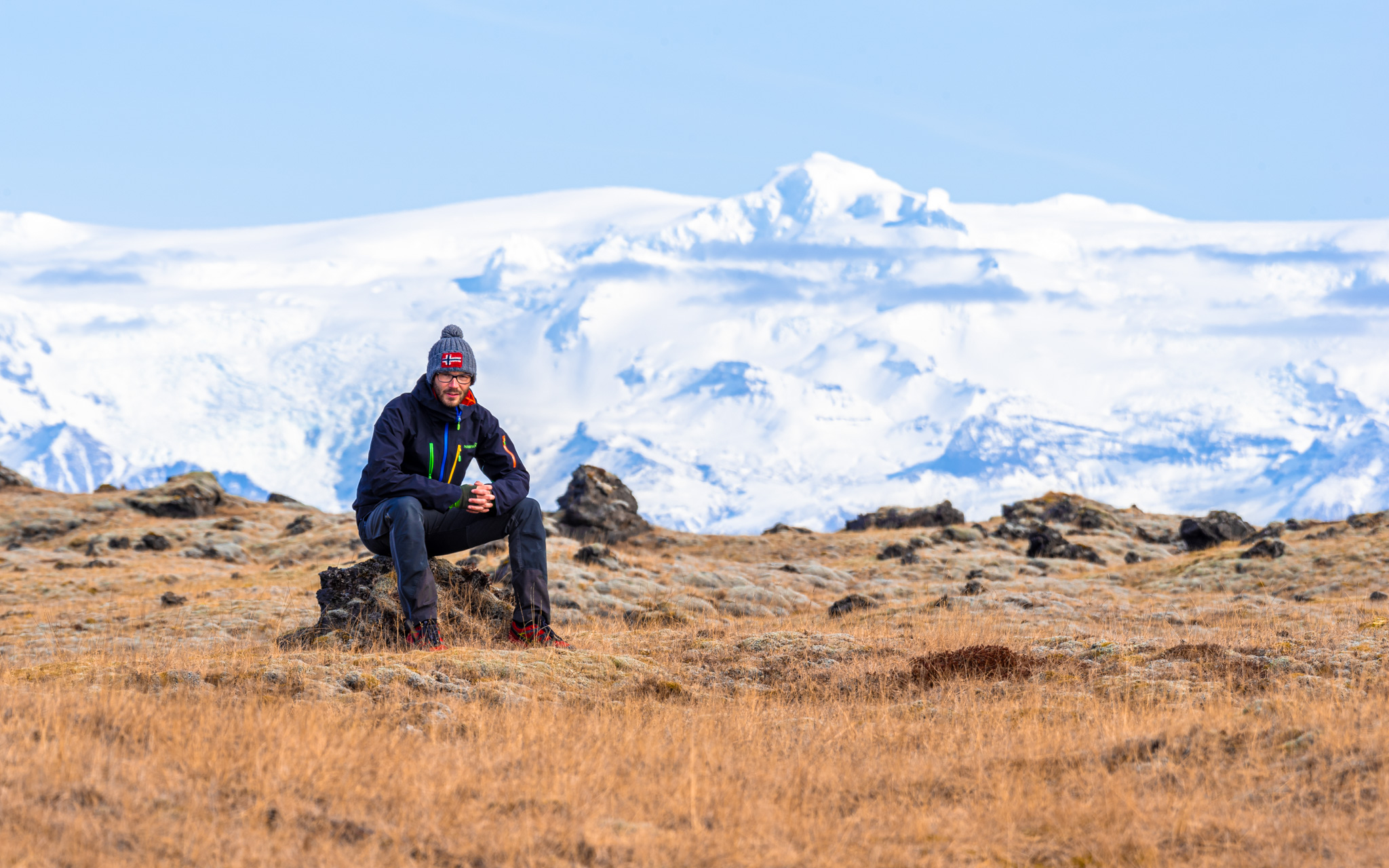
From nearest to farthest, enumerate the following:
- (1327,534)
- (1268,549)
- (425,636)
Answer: (425,636)
(1268,549)
(1327,534)

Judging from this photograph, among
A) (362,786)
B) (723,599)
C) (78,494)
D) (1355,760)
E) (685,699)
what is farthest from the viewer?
(78,494)

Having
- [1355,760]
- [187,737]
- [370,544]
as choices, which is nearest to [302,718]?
[187,737]

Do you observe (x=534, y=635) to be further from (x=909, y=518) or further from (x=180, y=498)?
(x=909, y=518)

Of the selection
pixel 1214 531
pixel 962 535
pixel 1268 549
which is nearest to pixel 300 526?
pixel 962 535

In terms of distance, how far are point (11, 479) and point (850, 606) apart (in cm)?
6356

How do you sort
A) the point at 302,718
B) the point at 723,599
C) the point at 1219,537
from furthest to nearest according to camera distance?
the point at 1219,537 < the point at 723,599 < the point at 302,718

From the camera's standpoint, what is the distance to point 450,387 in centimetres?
1397

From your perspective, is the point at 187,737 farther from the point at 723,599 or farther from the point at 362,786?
the point at 723,599

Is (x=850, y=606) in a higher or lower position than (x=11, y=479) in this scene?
higher

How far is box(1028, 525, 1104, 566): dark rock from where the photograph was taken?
5028 centimetres

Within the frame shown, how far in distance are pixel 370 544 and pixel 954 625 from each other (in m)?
9.12

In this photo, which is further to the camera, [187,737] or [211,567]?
[211,567]

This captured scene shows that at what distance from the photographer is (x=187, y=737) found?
8531 mm

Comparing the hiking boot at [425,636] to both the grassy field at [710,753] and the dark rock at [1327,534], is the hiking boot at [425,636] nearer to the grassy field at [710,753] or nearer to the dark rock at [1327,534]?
the grassy field at [710,753]
